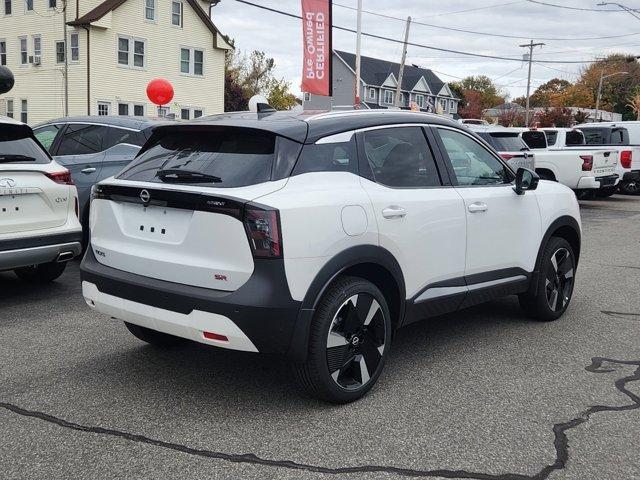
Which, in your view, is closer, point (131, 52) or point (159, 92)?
point (159, 92)

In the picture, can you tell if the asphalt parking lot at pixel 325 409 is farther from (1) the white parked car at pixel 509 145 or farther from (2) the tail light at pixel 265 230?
(1) the white parked car at pixel 509 145

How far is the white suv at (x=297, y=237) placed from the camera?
142 inches

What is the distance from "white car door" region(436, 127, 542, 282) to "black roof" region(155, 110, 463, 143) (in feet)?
1.65

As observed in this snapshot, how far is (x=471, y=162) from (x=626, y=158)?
15.4m

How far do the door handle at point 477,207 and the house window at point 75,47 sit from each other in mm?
31051

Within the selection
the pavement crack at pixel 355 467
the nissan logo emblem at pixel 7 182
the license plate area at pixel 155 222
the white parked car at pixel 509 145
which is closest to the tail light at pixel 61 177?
the nissan logo emblem at pixel 7 182

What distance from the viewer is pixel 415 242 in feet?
14.3

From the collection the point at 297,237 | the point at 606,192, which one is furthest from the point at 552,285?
the point at 606,192

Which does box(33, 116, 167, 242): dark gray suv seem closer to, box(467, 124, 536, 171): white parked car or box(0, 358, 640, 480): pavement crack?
box(0, 358, 640, 480): pavement crack

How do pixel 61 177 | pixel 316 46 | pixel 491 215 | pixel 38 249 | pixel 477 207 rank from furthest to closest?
pixel 316 46, pixel 61 177, pixel 38 249, pixel 491 215, pixel 477 207

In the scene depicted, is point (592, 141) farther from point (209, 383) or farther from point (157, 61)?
point (157, 61)

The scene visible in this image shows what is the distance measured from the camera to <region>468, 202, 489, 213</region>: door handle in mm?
4840

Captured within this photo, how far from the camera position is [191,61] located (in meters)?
36.8

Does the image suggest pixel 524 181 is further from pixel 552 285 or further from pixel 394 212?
pixel 394 212
